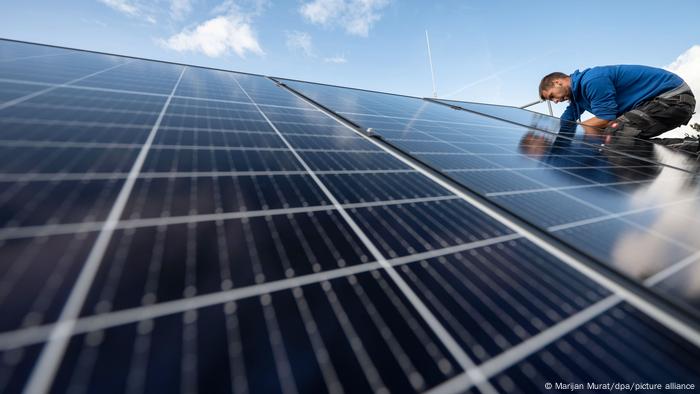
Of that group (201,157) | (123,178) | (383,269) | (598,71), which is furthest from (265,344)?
(598,71)

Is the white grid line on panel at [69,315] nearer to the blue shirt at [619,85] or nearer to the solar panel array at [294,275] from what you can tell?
the solar panel array at [294,275]

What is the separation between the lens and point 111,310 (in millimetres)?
1216

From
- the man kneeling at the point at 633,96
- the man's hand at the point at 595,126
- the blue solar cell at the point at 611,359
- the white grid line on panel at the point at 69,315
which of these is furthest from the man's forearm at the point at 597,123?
the white grid line on panel at the point at 69,315

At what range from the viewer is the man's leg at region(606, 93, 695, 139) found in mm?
7680

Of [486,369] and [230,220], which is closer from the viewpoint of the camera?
[486,369]

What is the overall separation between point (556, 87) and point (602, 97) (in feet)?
4.38

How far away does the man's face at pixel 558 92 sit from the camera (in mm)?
9344

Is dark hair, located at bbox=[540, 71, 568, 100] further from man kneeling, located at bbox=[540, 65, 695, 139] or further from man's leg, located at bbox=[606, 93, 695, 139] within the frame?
man's leg, located at bbox=[606, 93, 695, 139]

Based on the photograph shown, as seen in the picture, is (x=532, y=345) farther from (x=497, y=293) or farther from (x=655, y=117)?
(x=655, y=117)

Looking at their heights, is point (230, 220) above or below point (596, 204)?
above

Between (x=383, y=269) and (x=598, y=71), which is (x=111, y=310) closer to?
(x=383, y=269)

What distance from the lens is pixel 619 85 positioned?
8.38 meters

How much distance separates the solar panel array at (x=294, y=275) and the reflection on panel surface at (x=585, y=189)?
0.04 meters

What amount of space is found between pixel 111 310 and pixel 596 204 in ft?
14.9
